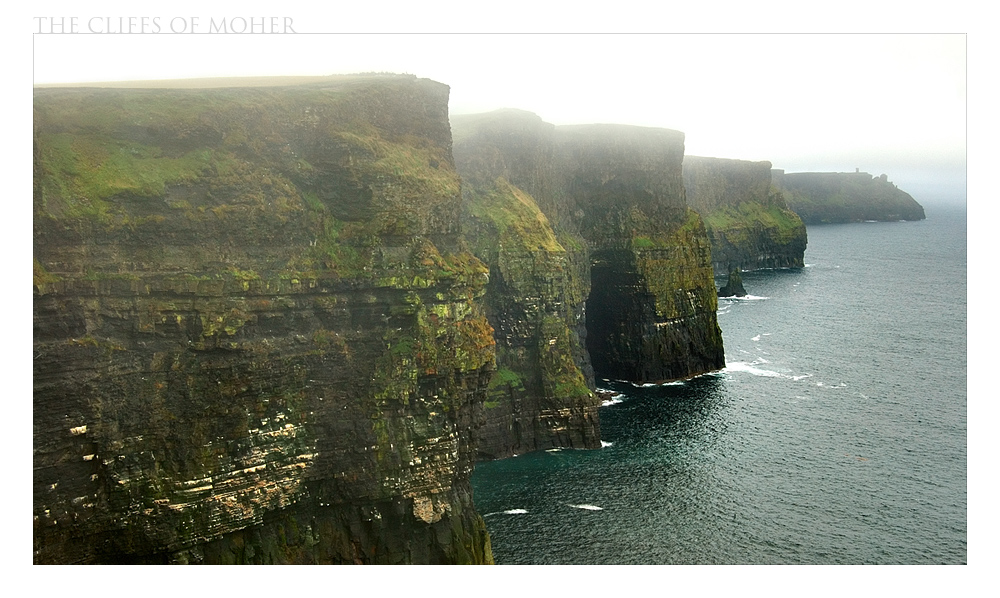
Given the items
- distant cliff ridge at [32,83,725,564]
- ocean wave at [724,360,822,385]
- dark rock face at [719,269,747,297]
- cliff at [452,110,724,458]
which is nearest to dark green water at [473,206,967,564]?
ocean wave at [724,360,822,385]

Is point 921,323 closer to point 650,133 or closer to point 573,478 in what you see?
point 650,133

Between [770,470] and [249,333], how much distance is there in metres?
40.3

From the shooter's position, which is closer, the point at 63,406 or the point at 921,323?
the point at 63,406

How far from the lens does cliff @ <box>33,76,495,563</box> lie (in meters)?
36.0

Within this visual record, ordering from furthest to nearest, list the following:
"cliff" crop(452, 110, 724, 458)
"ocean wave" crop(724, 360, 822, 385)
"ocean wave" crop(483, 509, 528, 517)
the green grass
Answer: "ocean wave" crop(724, 360, 822, 385) < the green grass < "cliff" crop(452, 110, 724, 458) < "ocean wave" crop(483, 509, 528, 517)

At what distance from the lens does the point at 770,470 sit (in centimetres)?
6450

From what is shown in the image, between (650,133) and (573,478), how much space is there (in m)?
50.0

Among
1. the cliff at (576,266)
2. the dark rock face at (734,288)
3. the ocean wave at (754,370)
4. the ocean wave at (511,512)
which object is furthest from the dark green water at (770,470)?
the dark rock face at (734,288)

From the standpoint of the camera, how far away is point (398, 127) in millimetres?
47594

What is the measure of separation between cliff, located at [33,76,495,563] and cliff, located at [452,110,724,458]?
27.8m

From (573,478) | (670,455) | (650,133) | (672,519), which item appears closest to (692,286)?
(650,133)

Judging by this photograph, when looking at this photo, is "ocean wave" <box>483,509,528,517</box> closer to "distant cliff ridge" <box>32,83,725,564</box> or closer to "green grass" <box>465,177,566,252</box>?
"distant cliff ridge" <box>32,83,725,564</box>

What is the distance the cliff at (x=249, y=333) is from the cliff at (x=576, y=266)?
27769 millimetres

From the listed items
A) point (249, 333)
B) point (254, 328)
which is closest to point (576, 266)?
point (254, 328)
